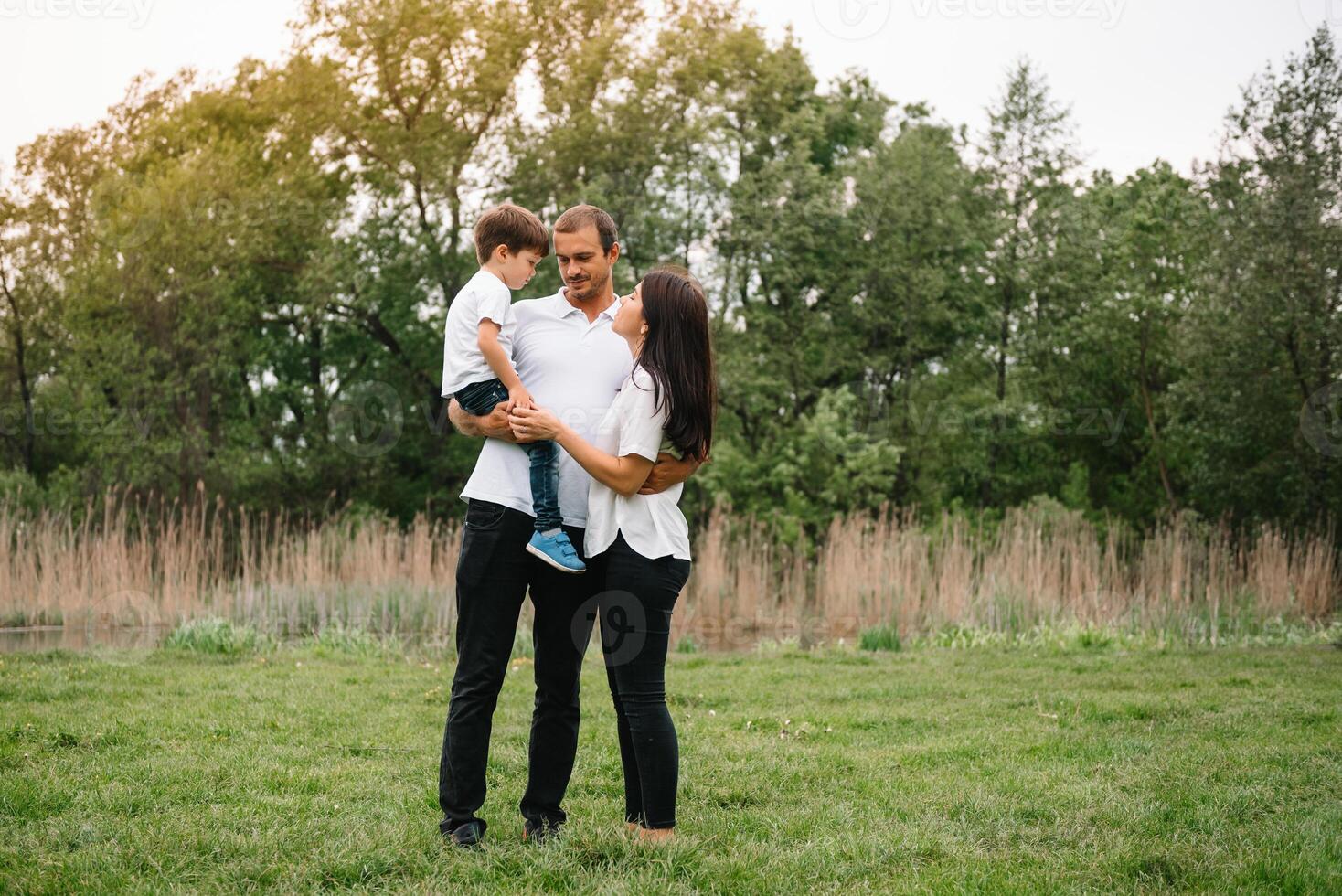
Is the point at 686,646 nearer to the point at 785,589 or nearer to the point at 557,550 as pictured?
the point at 785,589

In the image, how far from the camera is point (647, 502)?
335 centimetres

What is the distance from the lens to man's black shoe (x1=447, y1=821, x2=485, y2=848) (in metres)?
3.38

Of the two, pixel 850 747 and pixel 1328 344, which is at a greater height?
pixel 1328 344

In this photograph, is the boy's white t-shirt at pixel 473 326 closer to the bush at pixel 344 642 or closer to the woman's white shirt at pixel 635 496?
the woman's white shirt at pixel 635 496

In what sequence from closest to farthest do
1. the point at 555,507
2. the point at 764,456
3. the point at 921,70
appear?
the point at 555,507
the point at 764,456
the point at 921,70

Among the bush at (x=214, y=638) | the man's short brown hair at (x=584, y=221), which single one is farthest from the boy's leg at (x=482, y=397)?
the bush at (x=214, y=638)

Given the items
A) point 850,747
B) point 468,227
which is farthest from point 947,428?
point 850,747

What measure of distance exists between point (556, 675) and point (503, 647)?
0.64 feet

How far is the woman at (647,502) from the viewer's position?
3.28m

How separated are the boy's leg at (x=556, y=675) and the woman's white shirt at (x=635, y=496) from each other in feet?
0.42

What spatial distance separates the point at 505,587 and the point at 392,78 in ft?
68.6

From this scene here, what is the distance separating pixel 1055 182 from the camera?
21609 mm

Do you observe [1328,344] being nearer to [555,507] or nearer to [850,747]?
[850,747]
